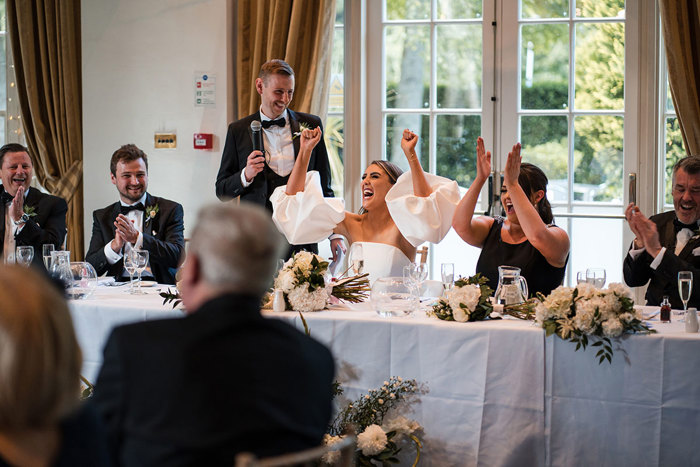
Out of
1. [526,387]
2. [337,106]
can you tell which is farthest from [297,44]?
[526,387]

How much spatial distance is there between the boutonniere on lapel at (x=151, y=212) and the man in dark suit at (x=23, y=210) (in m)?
0.54

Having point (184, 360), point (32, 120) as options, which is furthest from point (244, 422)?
point (32, 120)

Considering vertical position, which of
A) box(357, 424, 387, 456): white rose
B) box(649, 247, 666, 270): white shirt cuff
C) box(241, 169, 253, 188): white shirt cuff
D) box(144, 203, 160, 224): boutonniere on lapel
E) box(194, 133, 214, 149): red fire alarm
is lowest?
box(357, 424, 387, 456): white rose

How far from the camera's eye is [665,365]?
103 inches

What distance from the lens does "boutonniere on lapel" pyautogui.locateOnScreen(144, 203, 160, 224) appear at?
4234 millimetres

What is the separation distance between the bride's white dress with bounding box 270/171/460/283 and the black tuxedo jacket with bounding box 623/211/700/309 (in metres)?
0.82

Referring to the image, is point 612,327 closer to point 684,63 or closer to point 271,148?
point 271,148

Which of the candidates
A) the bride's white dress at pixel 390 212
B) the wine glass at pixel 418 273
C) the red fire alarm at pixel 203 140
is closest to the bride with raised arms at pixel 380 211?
the bride's white dress at pixel 390 212

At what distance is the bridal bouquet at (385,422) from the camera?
277 centimetres

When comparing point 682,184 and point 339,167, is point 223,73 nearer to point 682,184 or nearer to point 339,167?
point 339,167

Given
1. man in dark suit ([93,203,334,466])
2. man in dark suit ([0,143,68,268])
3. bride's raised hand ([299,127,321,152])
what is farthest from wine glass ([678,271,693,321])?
man in dark suit ([0,143,68,268])

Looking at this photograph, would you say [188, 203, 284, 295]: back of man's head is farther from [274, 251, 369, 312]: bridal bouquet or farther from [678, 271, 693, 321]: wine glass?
[678, 271, 693, 321]: wine glass

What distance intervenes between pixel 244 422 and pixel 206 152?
167 inches

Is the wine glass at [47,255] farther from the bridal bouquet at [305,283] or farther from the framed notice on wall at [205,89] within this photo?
the framed notice on wall at [205,89]
